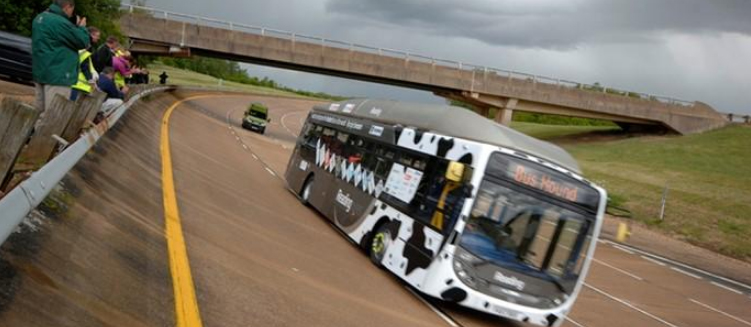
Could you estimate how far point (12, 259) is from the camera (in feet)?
15.5

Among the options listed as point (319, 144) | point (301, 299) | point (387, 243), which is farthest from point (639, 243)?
point (301, 299)

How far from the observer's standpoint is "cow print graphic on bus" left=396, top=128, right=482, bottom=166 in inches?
454

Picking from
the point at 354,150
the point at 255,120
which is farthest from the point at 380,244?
the point at 255,120

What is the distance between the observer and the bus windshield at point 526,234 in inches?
437

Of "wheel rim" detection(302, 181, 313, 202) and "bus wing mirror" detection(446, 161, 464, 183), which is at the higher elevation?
"bus wing mirror" detection(446, 161, 464, 183)

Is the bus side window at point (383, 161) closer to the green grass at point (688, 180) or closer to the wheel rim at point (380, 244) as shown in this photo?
the wheel rim at point (380, 244)

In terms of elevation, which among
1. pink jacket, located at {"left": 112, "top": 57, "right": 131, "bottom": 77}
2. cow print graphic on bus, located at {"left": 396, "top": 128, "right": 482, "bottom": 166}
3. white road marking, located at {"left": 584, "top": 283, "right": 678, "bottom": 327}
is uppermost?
pink jacket, located at {"left": 112, "top": 57, "right": 131, "bottom": 77}

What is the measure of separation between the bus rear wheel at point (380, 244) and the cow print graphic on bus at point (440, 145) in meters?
1.57

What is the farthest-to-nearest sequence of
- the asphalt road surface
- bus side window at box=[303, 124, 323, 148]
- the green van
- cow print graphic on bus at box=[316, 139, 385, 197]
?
the green van → bus side window at box=[303, 124, 323, 148] → cow print graphic on bus at box=[316, 139, 385, 197] → the asphalt road surface

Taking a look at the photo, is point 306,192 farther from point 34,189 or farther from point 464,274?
point 34,189

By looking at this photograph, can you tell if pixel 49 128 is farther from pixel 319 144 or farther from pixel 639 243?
pixel 639 243

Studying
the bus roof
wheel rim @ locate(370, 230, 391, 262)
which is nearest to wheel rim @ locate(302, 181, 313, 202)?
the bus roof

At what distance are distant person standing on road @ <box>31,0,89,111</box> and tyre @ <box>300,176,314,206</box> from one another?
9.85 m

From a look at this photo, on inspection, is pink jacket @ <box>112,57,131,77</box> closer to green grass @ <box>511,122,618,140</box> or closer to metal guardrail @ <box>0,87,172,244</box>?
metal guardrail @ <box>0,87,172,244</box>
